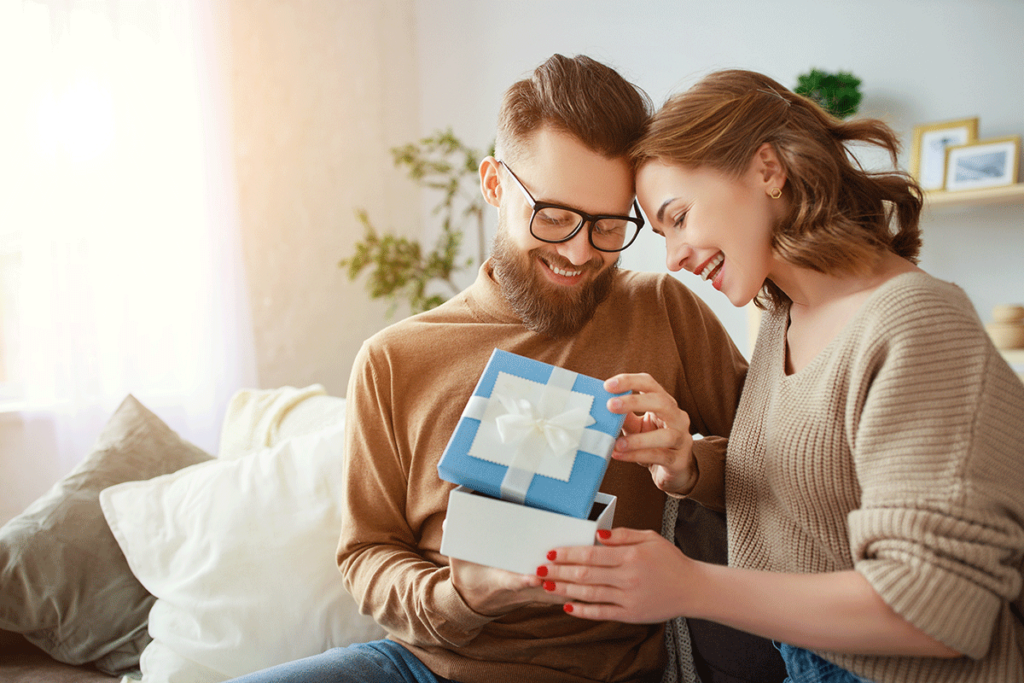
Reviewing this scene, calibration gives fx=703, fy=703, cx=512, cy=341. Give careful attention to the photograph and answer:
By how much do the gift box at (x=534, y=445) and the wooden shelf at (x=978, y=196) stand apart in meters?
1.85

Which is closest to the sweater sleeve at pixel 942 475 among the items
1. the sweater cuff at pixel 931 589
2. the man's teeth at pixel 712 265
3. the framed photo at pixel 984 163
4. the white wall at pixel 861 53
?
the sweater cuff at pixel 931 589

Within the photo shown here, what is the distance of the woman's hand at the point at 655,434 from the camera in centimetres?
92

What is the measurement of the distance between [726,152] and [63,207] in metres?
2.30

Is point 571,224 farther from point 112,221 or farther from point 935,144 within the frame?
point 112,221

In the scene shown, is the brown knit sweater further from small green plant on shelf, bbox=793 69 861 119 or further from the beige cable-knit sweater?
small green plant on shelf, bbox=793 69 861 119

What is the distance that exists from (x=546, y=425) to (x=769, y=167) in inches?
20.7

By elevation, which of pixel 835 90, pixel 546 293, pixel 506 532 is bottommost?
pixel 506 532

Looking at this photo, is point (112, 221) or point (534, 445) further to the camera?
point (112, 221)

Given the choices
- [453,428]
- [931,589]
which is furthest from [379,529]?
[931,589]

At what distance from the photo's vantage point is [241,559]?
1.46 meters

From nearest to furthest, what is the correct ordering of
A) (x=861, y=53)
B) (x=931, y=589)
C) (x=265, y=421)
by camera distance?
1. (x=931, y=589)
2. (x=265, y=421)
3. (x=861, y=53)

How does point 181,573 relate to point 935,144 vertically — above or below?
below

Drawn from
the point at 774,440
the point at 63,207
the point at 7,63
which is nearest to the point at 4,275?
the point at 63,207

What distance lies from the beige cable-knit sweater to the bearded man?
242 millimetres
